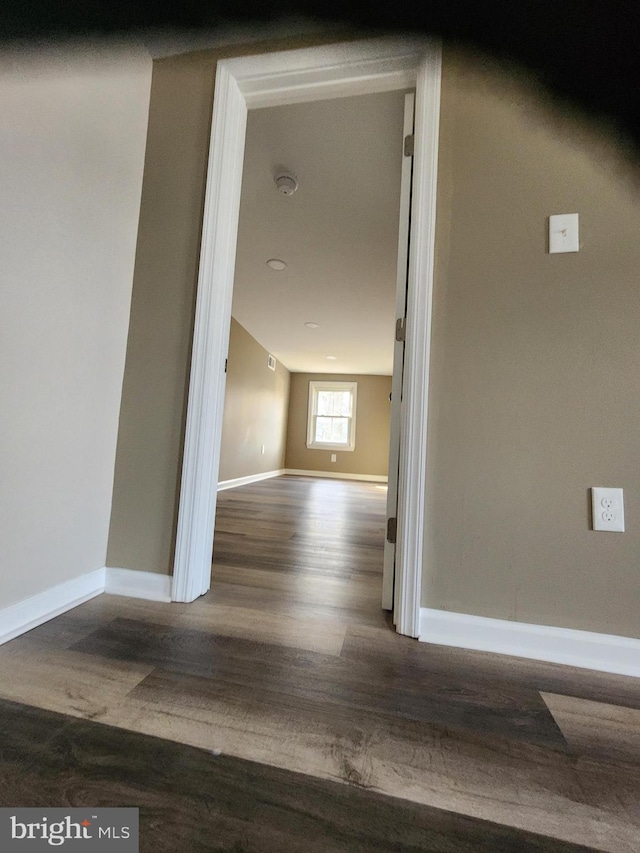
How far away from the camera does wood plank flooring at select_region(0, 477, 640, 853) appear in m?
0.58

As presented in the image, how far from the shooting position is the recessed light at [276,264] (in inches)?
118

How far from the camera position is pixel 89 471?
123cm

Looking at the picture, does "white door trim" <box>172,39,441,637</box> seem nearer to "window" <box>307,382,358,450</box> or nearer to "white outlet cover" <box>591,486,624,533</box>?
"white outlet cover" <box>591,486,624,533</box>

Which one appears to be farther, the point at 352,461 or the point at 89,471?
the point at 352,461

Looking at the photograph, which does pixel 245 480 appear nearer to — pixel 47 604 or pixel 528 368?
pixel 47 604

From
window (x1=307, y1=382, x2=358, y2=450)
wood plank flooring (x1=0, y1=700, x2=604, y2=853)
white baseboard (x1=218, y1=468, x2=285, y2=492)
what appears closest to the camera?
wood plank flooring (x1=0, y1=700, x2=604, y2=853)

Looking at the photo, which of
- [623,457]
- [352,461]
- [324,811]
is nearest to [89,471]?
[324,811]

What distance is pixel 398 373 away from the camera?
4.17 ft

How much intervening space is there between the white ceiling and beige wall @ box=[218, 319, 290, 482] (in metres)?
0.53

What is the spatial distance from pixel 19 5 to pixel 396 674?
6.60ft

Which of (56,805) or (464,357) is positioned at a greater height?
(464,357)

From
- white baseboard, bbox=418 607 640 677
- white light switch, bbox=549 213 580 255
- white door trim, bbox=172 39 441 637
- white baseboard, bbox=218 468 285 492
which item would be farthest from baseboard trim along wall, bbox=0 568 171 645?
white baseboard, bbox=218 468 285 492

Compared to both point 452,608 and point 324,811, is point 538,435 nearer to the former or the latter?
point 452,608

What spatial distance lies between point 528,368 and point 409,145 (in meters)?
0.95
